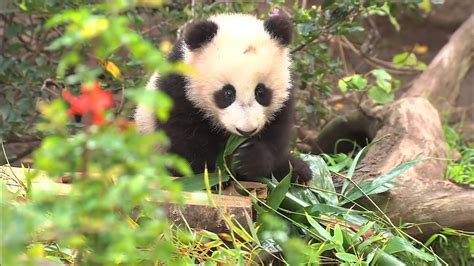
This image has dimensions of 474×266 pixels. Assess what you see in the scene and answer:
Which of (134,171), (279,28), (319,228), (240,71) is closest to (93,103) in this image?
(134,171)

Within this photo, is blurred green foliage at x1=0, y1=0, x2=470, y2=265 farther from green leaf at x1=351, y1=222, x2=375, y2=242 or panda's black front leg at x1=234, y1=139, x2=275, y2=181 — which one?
panda's black front leg at x1=234, y1=139, x2=275, y2=181

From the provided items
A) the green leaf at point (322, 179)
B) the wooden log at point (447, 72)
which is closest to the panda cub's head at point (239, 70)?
the green leaf at point (322, 179)

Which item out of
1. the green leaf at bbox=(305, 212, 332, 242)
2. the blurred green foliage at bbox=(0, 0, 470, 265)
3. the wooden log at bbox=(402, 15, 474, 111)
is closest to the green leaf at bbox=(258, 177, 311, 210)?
the blurred green foliage at bbox=(0, 0, 470, 265)

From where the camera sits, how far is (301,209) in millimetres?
2490

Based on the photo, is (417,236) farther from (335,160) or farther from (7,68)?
(7,68)

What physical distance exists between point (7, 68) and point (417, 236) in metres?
2.50

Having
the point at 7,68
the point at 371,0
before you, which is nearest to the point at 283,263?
the point at 371,0

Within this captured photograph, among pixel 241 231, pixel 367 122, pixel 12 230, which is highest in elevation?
pixel 12 230

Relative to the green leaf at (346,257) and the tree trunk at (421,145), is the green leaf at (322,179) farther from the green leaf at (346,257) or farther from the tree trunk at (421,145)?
the green leaf at (346,257)

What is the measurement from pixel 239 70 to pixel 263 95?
157mm

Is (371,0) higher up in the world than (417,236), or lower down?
higher up

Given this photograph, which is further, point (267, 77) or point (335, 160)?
point (335, 160)

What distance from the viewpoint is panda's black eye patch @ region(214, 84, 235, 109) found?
2.58 m

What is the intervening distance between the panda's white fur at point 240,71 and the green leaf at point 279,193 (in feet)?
0.74
